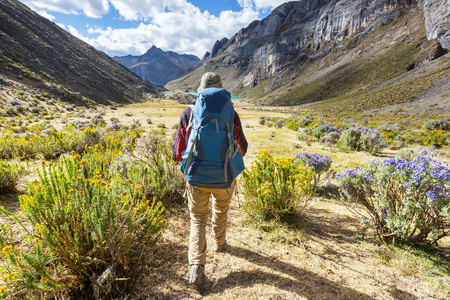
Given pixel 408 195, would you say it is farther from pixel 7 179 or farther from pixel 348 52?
pixel 348 52

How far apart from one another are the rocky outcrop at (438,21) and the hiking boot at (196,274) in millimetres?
88714

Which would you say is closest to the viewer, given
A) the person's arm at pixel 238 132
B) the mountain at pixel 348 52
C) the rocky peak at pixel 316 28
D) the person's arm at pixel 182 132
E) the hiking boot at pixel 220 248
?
the person's arm at pixel 182 132

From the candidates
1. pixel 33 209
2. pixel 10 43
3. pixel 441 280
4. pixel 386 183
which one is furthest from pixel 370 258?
pixel 10 43

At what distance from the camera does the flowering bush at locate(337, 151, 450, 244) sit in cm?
216

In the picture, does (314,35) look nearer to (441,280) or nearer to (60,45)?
(60,45)

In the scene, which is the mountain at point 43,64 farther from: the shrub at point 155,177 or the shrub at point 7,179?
the shrub at point 155,177

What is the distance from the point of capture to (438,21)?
5941cm

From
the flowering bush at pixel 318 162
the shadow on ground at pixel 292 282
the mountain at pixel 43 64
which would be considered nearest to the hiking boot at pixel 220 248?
the shadow on ground at pixel 292 282

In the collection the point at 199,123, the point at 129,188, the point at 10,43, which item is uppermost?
the point at 10,43

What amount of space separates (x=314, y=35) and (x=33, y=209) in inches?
5820

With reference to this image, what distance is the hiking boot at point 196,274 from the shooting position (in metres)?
2.05

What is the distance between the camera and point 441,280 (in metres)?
2.07

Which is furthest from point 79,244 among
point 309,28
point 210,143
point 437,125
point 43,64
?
point 309,28

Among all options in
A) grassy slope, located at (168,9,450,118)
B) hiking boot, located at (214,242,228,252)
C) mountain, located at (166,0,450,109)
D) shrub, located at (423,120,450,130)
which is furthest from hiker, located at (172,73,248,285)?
mountain, located at (166,0,450,109)
